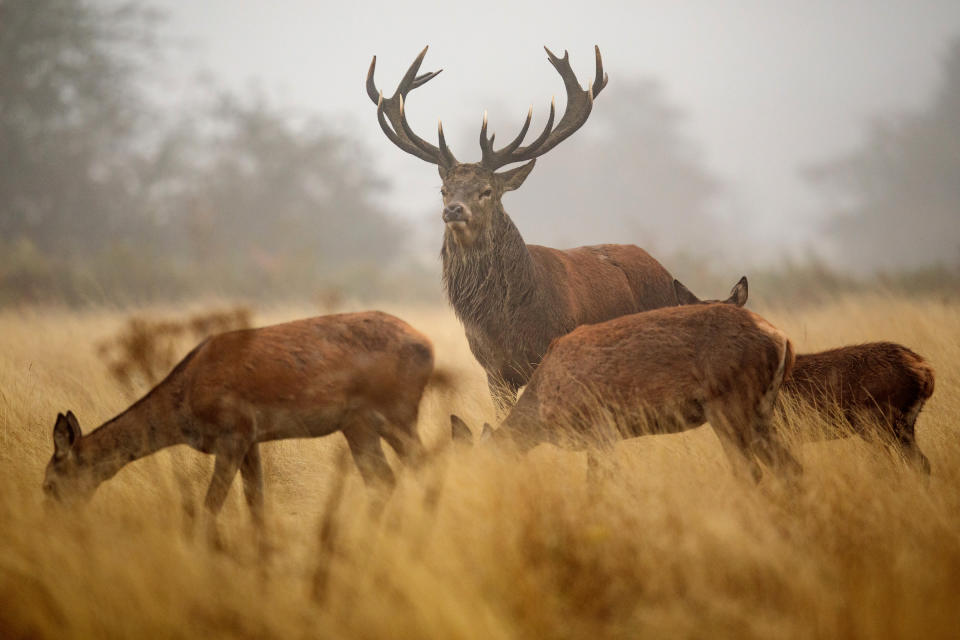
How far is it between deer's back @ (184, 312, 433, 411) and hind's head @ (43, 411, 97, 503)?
1.82ft

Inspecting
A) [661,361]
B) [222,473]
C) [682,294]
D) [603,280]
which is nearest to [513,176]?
[603,280]

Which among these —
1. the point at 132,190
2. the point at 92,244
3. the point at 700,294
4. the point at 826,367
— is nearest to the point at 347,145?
the point at 132,190

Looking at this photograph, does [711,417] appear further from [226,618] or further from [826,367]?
[226,618]

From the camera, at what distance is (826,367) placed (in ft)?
16.9

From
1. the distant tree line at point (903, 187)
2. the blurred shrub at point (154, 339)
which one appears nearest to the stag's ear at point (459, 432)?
the blurred shrub at point (154, 339)

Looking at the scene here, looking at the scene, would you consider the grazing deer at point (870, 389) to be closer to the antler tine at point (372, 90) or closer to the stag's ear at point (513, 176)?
the stag's ear at point (513, 176)

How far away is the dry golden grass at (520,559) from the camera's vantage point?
2883 mm

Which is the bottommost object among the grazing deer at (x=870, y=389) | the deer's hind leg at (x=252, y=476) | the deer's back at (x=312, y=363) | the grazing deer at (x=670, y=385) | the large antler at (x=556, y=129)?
the grazing deer at (x=870, y=389)

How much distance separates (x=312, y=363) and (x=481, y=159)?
9.27 ft

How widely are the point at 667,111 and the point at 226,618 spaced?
6337 cm

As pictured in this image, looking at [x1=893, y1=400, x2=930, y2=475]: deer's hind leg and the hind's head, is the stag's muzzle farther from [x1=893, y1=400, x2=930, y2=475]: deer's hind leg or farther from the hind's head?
[x1=893, y1=400, x2=930, y2=475]: deer's hind leg

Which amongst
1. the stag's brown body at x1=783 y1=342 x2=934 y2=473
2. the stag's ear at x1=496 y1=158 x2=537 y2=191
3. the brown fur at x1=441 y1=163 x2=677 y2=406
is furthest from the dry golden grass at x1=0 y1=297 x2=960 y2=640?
the stag's ear at x1=496 y1=158 x2=537 y2=191

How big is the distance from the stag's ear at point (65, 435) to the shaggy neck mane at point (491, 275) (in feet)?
9.86

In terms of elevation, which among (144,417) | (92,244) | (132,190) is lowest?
(144,417)
